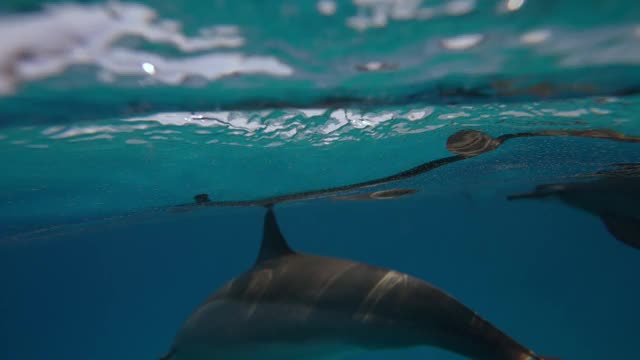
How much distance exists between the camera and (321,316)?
6.55 m

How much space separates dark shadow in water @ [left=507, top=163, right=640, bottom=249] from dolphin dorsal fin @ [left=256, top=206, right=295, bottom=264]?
823cm

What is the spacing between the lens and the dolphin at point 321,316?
5.79 meters

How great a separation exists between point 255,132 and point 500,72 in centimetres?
482

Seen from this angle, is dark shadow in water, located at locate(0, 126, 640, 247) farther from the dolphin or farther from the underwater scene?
the dolphin

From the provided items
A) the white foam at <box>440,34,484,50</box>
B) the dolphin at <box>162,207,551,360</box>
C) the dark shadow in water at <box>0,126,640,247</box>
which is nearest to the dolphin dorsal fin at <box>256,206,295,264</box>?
the dolphin at <box>162,207,551,360</box>

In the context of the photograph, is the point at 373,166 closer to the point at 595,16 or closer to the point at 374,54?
the point at 374,54

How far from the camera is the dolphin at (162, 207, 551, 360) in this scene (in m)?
5.79

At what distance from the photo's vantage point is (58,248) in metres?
32.2

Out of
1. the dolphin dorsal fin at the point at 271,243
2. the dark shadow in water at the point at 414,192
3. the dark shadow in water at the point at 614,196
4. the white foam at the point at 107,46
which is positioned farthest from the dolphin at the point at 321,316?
the dark shadow in water at the point at 614,196

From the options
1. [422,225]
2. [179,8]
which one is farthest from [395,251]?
[179,8]

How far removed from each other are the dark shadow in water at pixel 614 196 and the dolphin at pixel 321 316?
721 cm

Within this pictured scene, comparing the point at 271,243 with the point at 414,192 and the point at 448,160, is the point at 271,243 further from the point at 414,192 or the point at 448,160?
the point at 414,192

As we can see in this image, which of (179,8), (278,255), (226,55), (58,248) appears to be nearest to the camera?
(179,8)

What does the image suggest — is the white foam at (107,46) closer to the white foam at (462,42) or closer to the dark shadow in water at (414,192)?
the white foam at (462,42)
